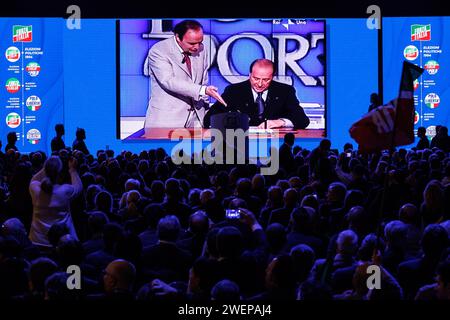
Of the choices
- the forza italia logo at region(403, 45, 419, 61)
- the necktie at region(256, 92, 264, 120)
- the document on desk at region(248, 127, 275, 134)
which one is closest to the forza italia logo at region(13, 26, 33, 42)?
the necktie at region(256, 92, 264, 120)

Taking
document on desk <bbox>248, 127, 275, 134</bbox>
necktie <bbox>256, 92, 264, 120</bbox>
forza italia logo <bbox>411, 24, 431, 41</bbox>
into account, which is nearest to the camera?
document on desk <bbox>248, 127, 275, 134</bbox>

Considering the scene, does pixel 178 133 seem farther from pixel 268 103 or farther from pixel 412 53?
pixel 412 53

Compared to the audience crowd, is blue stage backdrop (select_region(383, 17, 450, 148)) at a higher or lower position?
higher

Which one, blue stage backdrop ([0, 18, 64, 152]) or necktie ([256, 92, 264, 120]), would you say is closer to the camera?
necktie ([256, 92, 264, 120])

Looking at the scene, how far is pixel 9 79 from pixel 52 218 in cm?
1170

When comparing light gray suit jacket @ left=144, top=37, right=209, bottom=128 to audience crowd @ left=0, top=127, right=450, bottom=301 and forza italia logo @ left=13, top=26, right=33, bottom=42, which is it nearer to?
forza italia logo @ left=13, top=26, right=33, bottom=42

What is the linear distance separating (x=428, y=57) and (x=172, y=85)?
565cm

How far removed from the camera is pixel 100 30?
1895 cm

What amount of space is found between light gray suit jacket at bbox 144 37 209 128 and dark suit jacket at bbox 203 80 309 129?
1.48 ft

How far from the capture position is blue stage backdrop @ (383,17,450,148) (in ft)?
62.5

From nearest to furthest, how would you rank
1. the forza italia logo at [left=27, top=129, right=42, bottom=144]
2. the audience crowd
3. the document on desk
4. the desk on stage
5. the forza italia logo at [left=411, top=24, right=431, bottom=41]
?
the audience crowd, the document on desk, the desk on stage, the forza italia logo at [left=27, top=129, right=42, bottom=144], the forza italia logo at [left=411, top=24, right=431, bottom=41]

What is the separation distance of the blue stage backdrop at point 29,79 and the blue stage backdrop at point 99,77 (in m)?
0.02

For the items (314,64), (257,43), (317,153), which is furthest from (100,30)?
(317,153)

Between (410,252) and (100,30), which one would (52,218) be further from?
(100,30)
